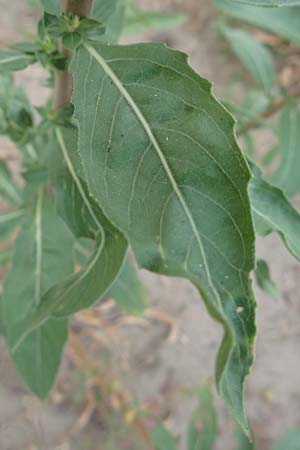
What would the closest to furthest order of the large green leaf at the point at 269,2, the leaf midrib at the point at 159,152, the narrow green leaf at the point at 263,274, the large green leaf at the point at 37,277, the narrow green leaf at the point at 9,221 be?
the large green leaf at the point at 269,2, the leaf midrib at the point at 159,152, the narrow green leaf at the point at 263,274, the large green leaf at the point at 37,277, the narrow green leaf at the point at 9,221

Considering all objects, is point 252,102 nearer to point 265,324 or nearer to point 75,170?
point 265,324

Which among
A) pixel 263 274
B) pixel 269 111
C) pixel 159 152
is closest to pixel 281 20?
pixel 269 111

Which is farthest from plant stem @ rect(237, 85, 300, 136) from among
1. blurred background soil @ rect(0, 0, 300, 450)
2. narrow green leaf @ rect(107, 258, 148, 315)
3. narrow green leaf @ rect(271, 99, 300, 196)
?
blurred background soil @ rect(0, 0, 300, 450)

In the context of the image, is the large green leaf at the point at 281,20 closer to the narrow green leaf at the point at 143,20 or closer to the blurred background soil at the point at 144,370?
the narrow green leaf at the point at 143,20

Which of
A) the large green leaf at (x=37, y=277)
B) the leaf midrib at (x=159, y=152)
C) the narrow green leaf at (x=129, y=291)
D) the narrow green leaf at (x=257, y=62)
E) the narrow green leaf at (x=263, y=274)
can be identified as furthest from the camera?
the narrow green leaf at (x=257, y=62)

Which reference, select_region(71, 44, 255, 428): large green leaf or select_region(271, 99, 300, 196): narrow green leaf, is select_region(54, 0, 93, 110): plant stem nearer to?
select_region(71, 44, 255, 428): large green leaf

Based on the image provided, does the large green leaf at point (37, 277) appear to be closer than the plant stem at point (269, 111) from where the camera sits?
Yes

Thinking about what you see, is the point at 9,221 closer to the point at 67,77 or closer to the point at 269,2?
the point at 67,77

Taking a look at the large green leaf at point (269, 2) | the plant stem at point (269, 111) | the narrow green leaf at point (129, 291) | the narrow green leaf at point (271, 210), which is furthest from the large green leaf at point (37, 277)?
the large green leaf at point (269, 2)
